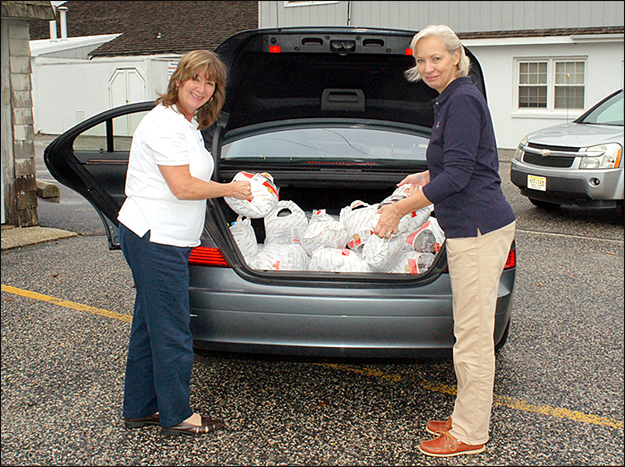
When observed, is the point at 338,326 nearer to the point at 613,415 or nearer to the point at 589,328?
the point at 613,415

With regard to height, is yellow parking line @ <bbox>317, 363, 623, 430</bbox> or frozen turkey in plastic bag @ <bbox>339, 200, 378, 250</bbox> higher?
frozen turkey in plastic bag @ <bbox>339, 200, 378, 250</bbox>

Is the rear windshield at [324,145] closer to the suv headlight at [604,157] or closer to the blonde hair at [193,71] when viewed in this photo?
the blonde hair at [193,71]

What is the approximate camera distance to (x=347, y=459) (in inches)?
113

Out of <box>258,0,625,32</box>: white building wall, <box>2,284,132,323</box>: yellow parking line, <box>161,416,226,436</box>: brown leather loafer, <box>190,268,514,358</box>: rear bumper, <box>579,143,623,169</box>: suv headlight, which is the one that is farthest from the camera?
<box>258,0,625,32</box>: white building wall

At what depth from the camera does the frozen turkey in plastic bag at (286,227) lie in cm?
395

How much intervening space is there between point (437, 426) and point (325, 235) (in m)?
1.19

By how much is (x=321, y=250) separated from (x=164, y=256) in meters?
0.99

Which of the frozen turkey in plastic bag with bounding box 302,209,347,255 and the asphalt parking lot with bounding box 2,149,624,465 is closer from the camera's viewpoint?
the asphalt parking lot with bounding box 2,149,624,465

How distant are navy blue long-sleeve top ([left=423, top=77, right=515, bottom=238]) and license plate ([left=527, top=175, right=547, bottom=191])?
5.89 metres

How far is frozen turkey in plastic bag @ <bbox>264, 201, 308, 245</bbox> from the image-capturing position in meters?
3.95

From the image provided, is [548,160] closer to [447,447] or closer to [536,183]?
[536,183]

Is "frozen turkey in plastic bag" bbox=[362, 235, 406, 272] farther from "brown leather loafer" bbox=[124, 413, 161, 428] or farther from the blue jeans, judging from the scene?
"brown leather loafer" bbox=[124, 413, 161, 428]

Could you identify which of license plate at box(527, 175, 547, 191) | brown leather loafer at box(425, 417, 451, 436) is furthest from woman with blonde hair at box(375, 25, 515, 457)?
license plate at box(527, 175, 547, 191)

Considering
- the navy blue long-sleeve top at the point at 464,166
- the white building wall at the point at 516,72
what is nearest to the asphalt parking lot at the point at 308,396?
the navy blue long-sleeve top at the point at 464,166
